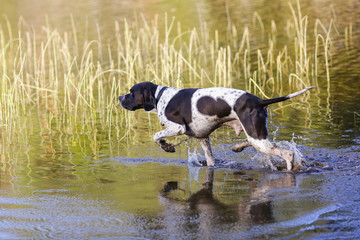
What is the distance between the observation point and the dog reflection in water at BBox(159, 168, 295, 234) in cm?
472

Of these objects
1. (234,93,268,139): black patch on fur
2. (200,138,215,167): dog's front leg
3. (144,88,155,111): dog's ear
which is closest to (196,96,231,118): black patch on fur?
(234,93,268,139): black patch on fur

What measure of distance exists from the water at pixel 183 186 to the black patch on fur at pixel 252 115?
0.52 metres

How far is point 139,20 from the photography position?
20.8 metres

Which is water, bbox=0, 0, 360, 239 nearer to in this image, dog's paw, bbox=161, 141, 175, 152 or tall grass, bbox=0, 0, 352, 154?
dog's paw, bbox=161, 141, 175, 152

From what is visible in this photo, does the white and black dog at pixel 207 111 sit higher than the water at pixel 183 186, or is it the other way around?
Result: the white and black dog at pixel 207 111

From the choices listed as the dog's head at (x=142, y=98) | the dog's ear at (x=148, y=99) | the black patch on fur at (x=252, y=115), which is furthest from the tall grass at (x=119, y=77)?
the black patch on fur at (x=252, y=115)

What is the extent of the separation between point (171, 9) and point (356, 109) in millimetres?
14781

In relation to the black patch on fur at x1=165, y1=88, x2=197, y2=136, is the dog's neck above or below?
above

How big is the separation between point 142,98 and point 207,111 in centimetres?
99

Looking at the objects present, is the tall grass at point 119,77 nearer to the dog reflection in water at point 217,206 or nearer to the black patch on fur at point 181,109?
the black patch on fur at point 181,109

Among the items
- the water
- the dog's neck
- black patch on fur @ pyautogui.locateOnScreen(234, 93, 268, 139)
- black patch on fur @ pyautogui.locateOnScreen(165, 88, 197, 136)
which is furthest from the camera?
the dog's neck

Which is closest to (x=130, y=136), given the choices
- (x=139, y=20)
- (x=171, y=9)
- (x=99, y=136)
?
(x=99, y=136)

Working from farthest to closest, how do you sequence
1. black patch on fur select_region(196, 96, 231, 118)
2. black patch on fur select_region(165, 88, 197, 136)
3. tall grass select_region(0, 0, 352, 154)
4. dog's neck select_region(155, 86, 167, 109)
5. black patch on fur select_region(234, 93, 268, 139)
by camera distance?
tall grass select_region(0, 0, 352, 154) < dog's neck select_region(155, 86, 167, 109) < black patch on fur select_region(165, 88, 197, 136) < black patch on fur select_region(196, 96, 231, 118) < black patch on fur select_region(234, 93, 268, 139)

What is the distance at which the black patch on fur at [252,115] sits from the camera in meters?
5.96
